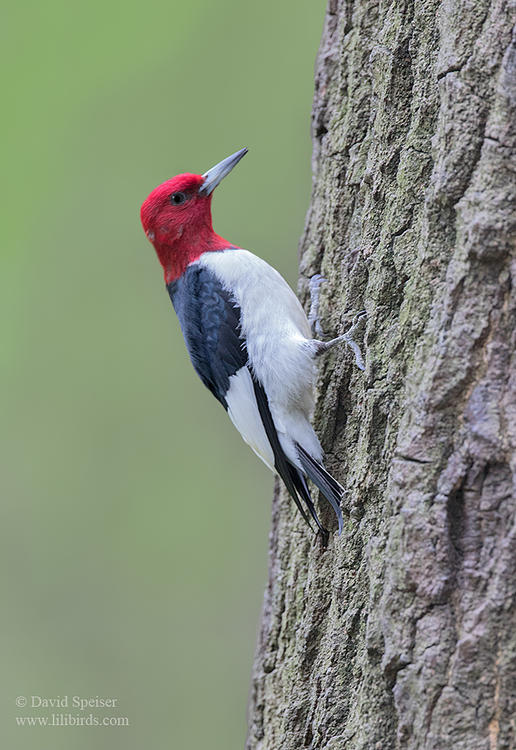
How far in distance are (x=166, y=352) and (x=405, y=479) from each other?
4.15 metres

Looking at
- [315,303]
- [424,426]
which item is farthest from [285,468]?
[424,426]

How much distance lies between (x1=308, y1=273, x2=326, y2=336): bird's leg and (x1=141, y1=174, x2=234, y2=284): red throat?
0.70 meters

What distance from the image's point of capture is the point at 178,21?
19.2 feet

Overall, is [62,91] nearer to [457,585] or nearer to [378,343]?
[378,343]

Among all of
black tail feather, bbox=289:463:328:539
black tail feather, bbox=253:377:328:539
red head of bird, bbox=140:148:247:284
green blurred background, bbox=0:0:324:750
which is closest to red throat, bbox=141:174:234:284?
red head of bird, bbox=140:148:247:284

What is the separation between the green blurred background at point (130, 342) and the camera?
18.6 ft

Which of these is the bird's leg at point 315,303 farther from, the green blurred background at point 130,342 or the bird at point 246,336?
the green blurred background at point 130,342

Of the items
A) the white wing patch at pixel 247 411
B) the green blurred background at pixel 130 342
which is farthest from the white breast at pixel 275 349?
the green blurred background at pixel 130 342

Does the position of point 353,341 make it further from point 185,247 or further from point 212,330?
point 185,247

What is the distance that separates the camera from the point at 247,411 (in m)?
3.01

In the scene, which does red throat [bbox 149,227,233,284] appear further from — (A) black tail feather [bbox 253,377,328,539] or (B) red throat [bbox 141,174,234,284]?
(A) black tail feather [bbox 253,377,328,539]

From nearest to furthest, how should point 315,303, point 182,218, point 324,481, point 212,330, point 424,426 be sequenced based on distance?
point 424,426 < point 324,481 < point 315,303 < point 212,330 < point 182,218

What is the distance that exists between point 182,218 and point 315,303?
0.85 meters

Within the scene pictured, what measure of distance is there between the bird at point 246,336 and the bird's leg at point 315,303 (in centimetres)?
2
